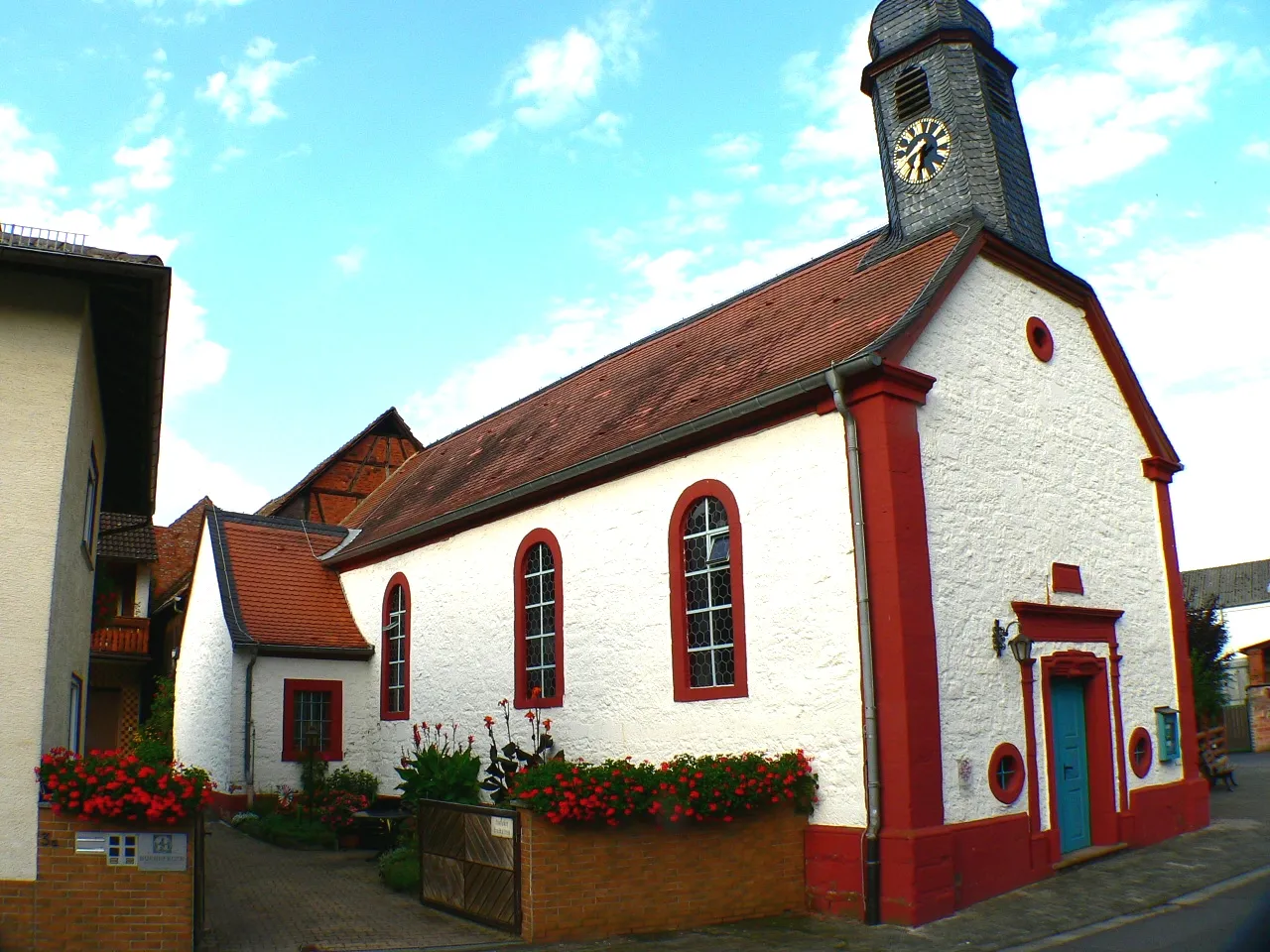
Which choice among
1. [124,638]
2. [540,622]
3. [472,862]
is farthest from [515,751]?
[124,638]

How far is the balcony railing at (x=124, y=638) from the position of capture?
2855cm

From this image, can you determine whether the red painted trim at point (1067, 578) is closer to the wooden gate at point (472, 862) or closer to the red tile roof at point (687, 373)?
the red tile roof at point (687, 373)

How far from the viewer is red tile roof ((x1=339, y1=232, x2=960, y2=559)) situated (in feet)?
39.7

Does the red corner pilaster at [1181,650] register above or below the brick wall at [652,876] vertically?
above

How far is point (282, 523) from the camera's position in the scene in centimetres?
2170

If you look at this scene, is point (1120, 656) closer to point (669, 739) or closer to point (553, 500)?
point (669, 739)

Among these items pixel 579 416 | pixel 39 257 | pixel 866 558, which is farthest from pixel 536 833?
pixel 579 416

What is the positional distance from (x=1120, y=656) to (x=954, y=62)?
7.80 meters

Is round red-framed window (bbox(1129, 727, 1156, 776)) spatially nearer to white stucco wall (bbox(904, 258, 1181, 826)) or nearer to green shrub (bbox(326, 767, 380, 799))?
white stucco wall (bbox(904, 258, 1181, 826))

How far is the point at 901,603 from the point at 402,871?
614 centimetres

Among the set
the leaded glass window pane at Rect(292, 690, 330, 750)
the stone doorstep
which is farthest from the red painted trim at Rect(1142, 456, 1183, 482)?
the leaded glass window pane at Rect(292, 690, 330, 750)

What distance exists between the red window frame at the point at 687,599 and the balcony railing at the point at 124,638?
2155 cm

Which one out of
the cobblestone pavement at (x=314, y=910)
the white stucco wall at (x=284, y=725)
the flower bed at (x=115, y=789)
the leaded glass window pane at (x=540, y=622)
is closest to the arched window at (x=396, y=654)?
the white stucco wall at (x=284, y=725)

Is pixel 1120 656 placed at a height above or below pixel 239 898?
above
